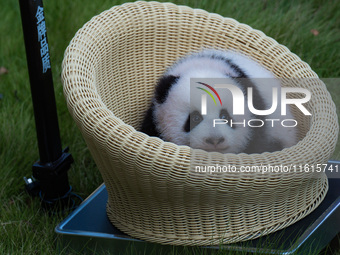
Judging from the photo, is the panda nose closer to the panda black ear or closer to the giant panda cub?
the giant panda cub

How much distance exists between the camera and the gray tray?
2.15 meters

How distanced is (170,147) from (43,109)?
32.3 inches

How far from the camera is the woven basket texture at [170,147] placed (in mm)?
1999

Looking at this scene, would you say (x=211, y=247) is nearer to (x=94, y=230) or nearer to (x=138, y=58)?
→ (x=94, y=230)

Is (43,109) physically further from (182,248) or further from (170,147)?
(182,248)

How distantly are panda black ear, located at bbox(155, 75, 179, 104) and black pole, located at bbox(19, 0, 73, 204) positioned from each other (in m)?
0.52

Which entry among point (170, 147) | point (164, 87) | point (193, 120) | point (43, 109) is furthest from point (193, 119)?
point (43, 109)

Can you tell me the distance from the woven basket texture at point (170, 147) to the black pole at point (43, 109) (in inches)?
6.8

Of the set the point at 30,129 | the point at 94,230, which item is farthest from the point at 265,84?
the point at 30,129

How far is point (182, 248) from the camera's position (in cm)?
221

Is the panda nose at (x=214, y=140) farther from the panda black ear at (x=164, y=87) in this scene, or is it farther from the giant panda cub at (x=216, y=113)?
the panda black ear at (x=164, y=87)

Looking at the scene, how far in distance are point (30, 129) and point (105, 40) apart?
963 mm

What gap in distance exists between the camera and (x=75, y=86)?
7.24 ft

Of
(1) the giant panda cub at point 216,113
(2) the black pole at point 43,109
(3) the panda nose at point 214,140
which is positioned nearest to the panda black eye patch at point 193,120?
(1) the giant panda cub at point 216,113
